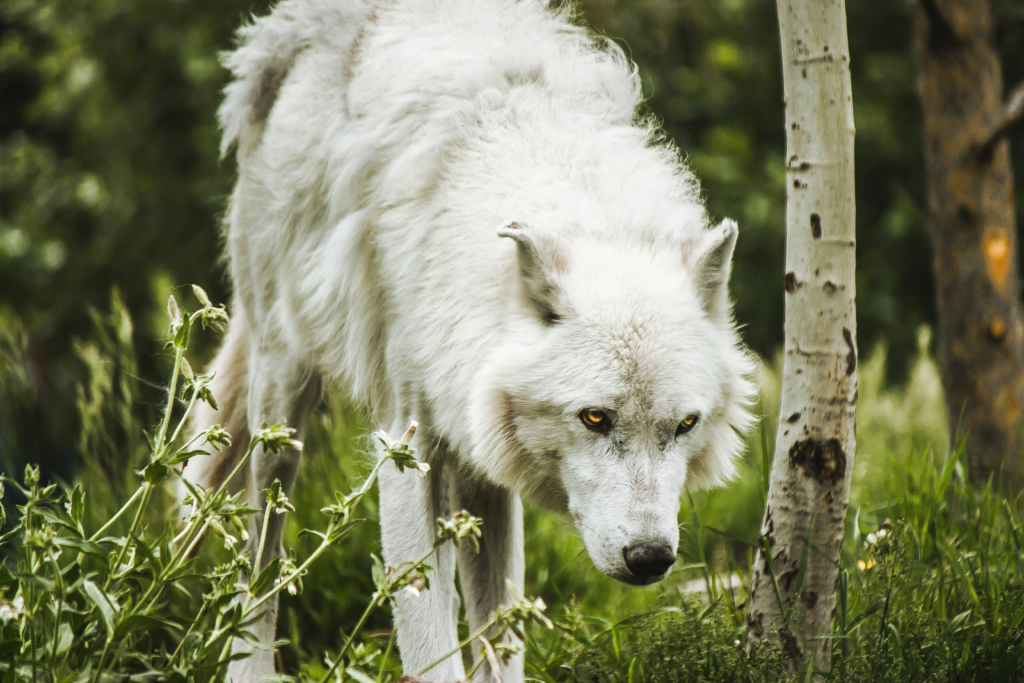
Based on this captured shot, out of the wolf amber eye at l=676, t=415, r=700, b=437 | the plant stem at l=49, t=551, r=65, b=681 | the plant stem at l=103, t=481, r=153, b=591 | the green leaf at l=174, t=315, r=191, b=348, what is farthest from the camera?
the wolf amber eye at l=676, t=415, r=700, b=437

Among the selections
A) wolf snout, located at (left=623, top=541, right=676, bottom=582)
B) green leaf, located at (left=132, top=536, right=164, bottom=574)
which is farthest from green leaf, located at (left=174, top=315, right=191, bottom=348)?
wolf snout, located at (left=623, top=541, right=676, bottom=582)

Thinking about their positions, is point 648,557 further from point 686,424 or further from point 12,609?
point 12,609

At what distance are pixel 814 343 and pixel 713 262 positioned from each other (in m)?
0.37

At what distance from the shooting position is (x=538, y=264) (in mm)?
2375

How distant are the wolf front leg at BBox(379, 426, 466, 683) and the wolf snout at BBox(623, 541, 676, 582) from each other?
2.26ft

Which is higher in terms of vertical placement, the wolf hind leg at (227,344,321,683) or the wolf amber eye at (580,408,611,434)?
the wolf amber eye at (580,408,611,434)

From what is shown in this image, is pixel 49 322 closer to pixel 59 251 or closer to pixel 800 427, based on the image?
pixel 59 251

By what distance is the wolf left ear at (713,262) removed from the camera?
Result: 249cm

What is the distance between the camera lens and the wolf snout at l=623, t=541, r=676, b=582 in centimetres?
219

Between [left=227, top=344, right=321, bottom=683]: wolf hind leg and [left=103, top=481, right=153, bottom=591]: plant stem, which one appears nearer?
[left=103, top=481, right=153, bottom=591]: plant stem

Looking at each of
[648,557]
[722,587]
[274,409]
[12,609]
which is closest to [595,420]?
[648,557]

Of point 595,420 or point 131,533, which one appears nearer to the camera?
point 131,533

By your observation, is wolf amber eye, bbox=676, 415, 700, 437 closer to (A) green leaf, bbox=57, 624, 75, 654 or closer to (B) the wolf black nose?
(B) the wolf black nose

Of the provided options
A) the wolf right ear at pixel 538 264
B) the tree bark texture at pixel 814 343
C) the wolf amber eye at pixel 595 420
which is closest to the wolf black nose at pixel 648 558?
the wolf amber eye at pixel 595 420
